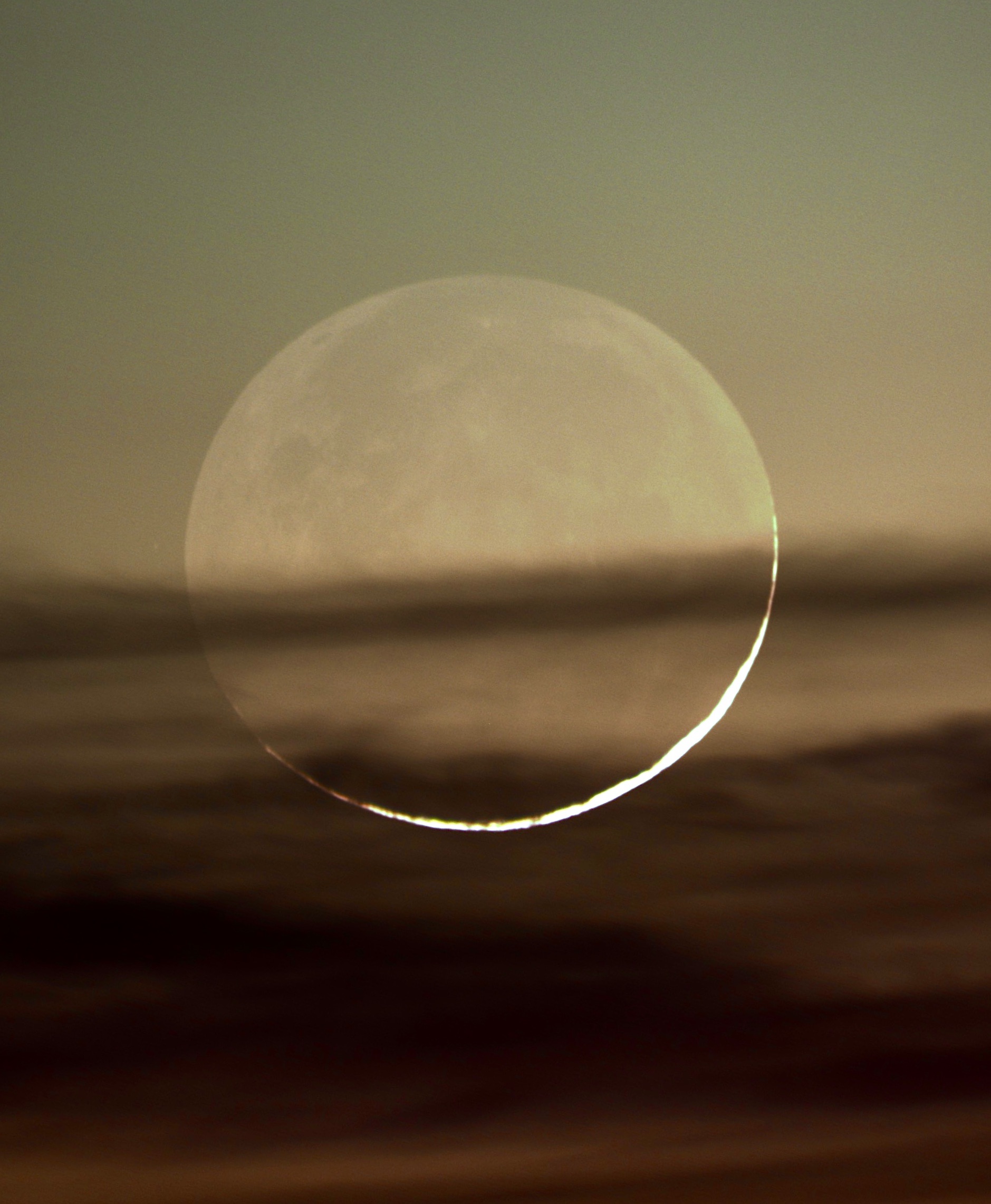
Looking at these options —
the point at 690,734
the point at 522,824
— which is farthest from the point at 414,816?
the point at 690,734

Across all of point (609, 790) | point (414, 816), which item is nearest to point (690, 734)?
point (609, 790)

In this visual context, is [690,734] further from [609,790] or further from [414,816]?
[414,816]

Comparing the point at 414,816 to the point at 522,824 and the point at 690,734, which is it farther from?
the point at 690,734
